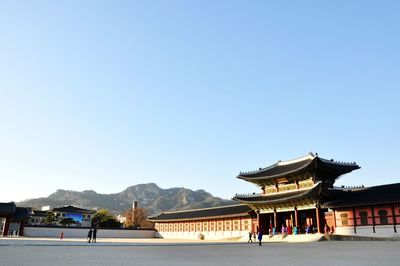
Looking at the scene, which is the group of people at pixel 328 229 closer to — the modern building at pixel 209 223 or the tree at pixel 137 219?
the modern building at pixel 209 223

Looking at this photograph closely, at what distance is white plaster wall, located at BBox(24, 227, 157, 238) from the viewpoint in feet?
202

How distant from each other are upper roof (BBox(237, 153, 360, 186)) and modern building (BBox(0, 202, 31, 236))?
3847 centimetres

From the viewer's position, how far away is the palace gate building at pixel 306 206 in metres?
35.0

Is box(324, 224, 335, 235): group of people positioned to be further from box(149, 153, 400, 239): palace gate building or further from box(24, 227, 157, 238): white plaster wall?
box(24, 227, 157, 238): white plaster wall

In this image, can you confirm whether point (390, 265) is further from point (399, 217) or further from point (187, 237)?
point (187, 237)

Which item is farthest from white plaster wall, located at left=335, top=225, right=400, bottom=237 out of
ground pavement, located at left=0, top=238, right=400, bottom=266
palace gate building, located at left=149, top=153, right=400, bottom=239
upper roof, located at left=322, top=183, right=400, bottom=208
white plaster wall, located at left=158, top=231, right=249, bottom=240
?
ground pavement, located at left=0, top=238, right=400, bottom=266

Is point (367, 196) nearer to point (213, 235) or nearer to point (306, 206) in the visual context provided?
point (306, 206)

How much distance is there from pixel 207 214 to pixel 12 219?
3199 centimetres

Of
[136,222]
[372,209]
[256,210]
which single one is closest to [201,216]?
[256,210]

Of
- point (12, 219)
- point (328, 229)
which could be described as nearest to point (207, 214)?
point (328, 229)

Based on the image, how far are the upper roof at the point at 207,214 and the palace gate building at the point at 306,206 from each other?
0.19 meters

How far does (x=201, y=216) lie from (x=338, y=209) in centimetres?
2735

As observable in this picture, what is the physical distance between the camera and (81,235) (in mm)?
64875

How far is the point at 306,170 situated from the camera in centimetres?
4294
